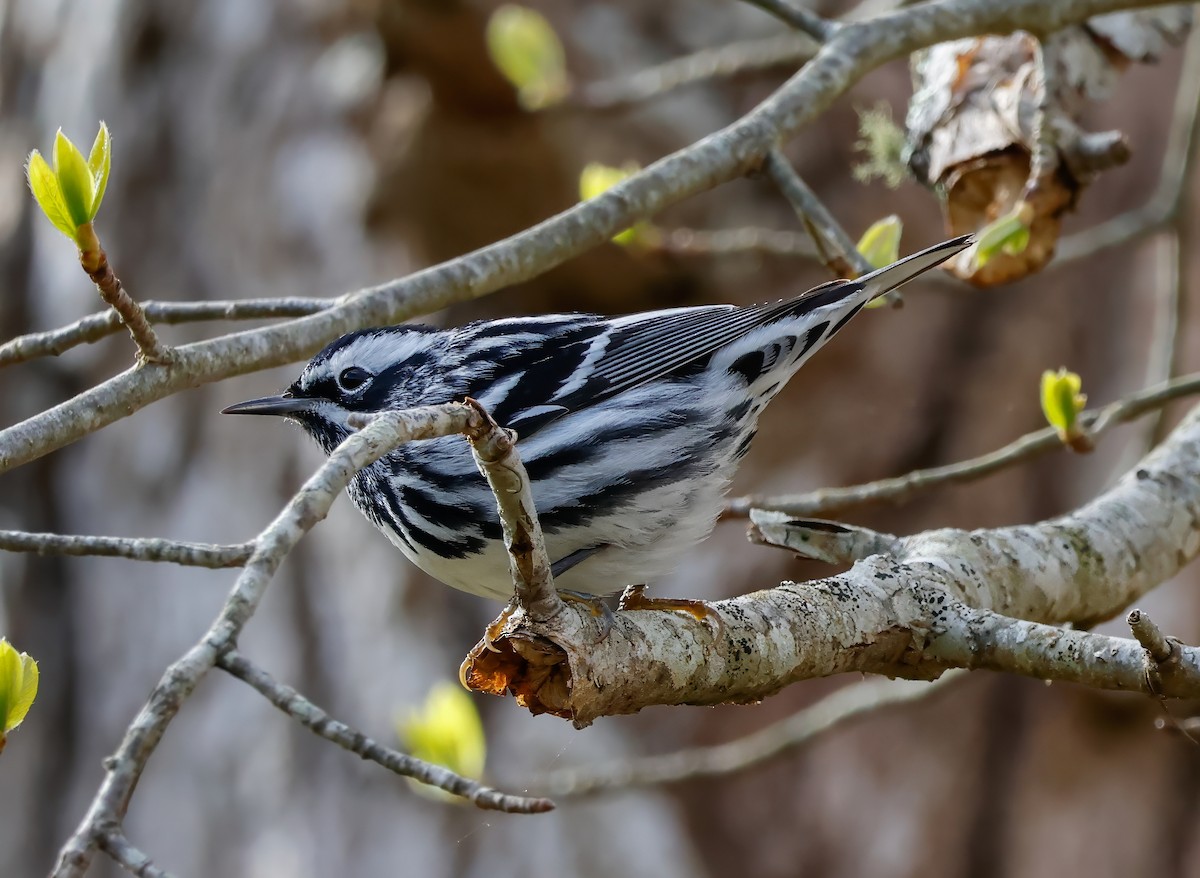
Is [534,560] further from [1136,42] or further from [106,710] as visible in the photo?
[106,710]

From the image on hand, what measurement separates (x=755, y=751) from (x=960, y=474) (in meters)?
1.04

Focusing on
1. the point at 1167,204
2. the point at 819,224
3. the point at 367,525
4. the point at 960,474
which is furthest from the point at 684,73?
the point at 367,525

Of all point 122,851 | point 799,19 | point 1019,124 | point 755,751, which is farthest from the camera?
point 755,751

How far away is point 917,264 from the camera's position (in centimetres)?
198

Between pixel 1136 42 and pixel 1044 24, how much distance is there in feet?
1.34

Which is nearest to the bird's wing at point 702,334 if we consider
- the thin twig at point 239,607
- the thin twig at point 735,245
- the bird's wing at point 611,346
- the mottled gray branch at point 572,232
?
the bird's wing at point 611,346

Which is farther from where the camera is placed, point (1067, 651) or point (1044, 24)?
point (1044, 24)

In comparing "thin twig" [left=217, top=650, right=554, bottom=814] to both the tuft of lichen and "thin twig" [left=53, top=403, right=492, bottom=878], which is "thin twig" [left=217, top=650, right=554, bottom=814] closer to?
"thin twig" [left=53, top=403, right=492, bottom=878]

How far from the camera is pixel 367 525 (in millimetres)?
4316

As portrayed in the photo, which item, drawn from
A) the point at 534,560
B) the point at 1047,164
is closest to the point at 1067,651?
the point at 534,560

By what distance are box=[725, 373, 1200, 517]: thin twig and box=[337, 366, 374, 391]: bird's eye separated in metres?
0.66

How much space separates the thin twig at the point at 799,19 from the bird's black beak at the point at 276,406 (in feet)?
3.46

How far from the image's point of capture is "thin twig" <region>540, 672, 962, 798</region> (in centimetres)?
272

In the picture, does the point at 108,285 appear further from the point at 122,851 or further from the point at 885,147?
the point at 885,147
